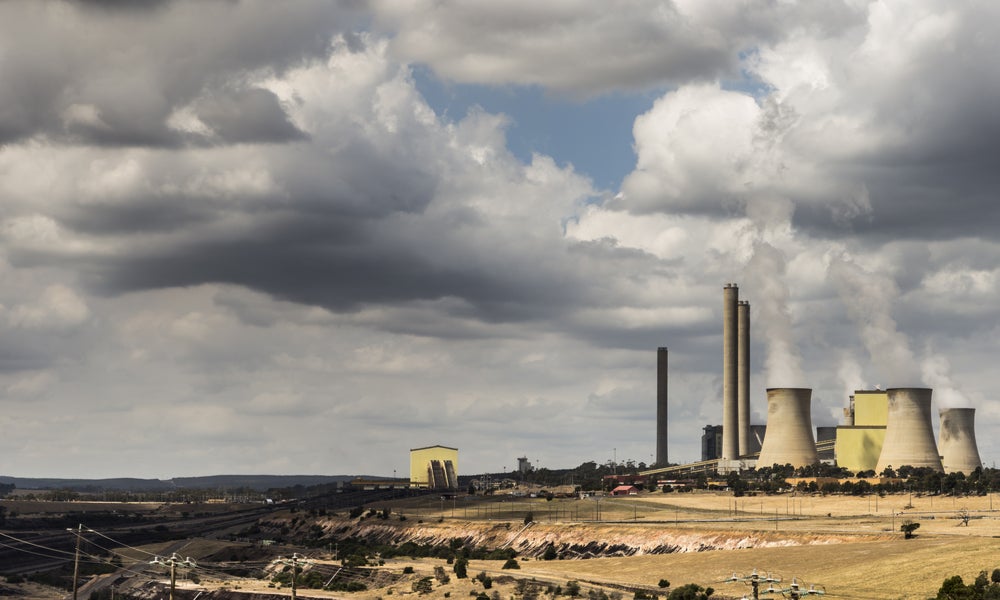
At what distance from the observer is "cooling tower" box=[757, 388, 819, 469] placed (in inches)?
7608

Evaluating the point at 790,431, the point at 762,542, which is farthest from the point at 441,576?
the point at 790,431

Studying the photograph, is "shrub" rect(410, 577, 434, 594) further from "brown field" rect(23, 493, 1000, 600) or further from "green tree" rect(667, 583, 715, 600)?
"green tree" rect(667, 583, 715, 600)

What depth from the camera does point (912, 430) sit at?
599 feet

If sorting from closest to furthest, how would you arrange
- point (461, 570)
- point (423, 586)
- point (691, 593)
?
point (691, 593)
point (423, 586)
point (461, 570)

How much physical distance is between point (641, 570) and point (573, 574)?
613cm

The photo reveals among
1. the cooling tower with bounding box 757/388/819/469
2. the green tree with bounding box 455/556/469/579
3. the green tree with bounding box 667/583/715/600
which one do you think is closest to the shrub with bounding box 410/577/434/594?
the green tree with bounding box 455/556/469/579

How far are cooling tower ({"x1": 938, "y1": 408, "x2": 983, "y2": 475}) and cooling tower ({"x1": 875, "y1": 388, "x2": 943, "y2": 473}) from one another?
6.24 metres

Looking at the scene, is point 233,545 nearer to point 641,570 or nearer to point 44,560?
point 44,560

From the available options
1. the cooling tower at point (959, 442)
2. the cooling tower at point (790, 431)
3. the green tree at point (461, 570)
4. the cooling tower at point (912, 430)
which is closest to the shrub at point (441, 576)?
the green tree at point (461, 570)

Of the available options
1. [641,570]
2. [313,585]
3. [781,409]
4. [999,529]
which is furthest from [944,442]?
[313,585]

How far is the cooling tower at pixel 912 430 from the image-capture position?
594ft

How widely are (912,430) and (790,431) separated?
18.7 meters

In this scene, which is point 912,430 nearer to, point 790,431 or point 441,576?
point 790,431

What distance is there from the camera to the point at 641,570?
116m
